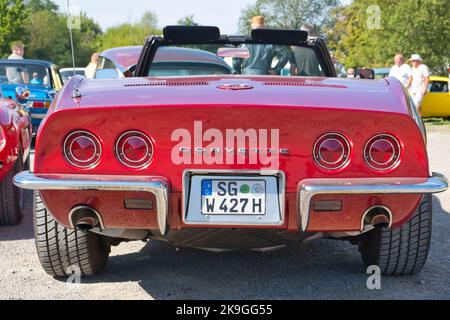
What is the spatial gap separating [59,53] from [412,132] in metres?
76.1

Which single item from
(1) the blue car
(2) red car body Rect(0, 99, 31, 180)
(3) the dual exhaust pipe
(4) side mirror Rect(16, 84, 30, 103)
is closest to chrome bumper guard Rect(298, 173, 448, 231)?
(3) the dual exhaust pipe

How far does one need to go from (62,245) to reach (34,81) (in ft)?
28.2

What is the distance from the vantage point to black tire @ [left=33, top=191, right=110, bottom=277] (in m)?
3.54

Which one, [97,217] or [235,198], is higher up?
[235,198]

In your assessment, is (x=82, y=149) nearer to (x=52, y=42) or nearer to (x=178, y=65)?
(x=178, y=65)

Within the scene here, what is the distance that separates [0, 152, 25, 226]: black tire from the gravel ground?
386 millimetres

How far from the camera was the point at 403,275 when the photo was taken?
383 cm

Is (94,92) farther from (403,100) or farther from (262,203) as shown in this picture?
(403,100)

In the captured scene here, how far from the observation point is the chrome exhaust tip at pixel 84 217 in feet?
9.89

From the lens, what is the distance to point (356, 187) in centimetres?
293

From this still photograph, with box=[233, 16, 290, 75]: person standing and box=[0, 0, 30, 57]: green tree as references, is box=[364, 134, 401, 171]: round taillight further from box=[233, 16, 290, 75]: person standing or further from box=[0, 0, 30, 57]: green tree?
box=[0, 0, 30, 57]: green tree

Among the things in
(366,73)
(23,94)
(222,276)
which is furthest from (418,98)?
(222,276)

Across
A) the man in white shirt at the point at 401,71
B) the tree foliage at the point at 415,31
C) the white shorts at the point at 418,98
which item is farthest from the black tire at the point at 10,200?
the tree foliage at the point at 415,31

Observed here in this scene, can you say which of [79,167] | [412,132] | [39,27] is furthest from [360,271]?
[39,27]
